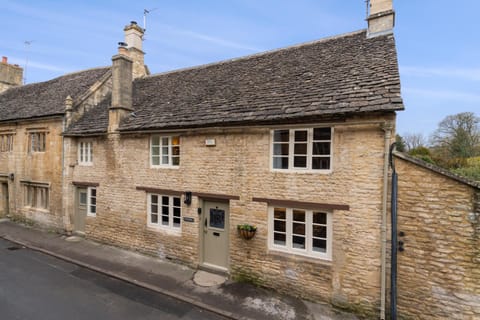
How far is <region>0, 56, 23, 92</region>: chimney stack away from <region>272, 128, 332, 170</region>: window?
23798mm

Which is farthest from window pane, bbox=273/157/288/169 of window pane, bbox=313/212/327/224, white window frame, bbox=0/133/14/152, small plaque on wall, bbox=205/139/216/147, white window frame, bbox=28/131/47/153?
white window frame, bbox=0/133/14/152

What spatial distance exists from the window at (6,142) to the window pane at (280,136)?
16.8 metres

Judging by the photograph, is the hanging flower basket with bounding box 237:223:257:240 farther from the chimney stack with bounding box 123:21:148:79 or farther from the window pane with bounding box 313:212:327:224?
the chimney stack with bounding box 123:21:148:79

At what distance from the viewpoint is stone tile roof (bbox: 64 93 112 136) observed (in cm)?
1160

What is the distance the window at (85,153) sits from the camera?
40.1 ft

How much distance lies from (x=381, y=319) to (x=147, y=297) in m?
6.40

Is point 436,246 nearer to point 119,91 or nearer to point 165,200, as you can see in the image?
point 165,200

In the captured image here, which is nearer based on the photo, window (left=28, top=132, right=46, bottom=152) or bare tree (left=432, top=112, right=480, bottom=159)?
window (left=28, top=132, right=46, bottom=152)

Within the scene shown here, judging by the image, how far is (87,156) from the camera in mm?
12367

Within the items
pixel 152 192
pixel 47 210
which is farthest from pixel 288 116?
pixel 47 210

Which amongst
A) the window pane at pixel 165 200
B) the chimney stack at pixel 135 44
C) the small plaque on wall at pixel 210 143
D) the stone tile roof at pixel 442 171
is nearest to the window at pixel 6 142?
the chimney stack at pixel 135 44

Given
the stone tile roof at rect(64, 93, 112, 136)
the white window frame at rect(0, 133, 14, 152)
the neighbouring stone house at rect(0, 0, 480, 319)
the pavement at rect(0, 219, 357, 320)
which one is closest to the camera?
the neighbouring stone house at rect(0, 0, 480, 319)

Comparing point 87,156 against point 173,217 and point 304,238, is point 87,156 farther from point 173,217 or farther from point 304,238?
point 304,238

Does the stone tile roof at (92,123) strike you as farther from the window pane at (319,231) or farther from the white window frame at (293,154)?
the window pane at (319,231)
